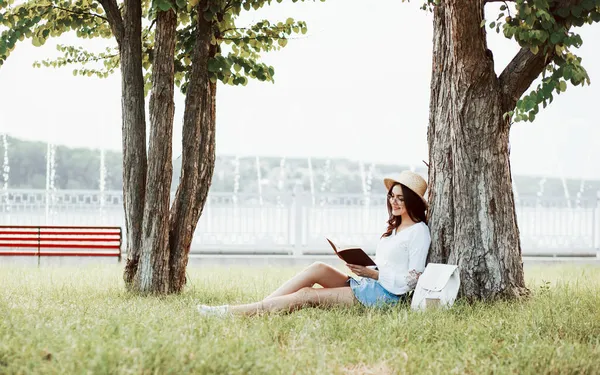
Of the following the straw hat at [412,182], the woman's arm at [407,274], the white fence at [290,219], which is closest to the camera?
the woman's arm at [407,274]

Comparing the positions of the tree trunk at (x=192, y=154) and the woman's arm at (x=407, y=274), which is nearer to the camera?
the woman's arm at (x=407, y=274)

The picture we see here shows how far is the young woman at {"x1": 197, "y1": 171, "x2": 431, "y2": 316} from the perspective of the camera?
21.9 ft

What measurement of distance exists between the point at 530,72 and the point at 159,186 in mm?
4192

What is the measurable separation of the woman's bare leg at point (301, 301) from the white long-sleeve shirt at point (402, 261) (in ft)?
1.20

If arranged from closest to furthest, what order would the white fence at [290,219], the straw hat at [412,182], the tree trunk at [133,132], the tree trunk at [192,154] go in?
the straw hat at [412,182] → the tree trunk at [192,154] → the tree trunk at [133,132] → the white fence at [290,219]

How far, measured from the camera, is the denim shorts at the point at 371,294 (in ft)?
22.2

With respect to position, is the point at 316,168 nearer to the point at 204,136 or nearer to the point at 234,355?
the point at 204,136

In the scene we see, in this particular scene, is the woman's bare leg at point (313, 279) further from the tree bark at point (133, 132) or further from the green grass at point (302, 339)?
the tree bark at point (133, 132)

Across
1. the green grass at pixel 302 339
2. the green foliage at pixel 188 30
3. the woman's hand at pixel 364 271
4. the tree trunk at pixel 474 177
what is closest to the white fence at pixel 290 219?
the green foliage at pixel 188 30

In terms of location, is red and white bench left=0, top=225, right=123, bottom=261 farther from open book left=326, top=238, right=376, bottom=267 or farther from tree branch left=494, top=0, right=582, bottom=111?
tree branch left=494, top=0, right=582, bottom=111

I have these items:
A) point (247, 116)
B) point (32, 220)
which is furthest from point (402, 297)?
point (247, 116)

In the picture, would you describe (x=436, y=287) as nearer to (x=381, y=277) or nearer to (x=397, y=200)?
(x=381, y=277)

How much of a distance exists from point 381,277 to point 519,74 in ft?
8.14

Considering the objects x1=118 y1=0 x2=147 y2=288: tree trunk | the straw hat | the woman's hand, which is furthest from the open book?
x1=118 y1=0 x2=147 y2=288: tree trunk
